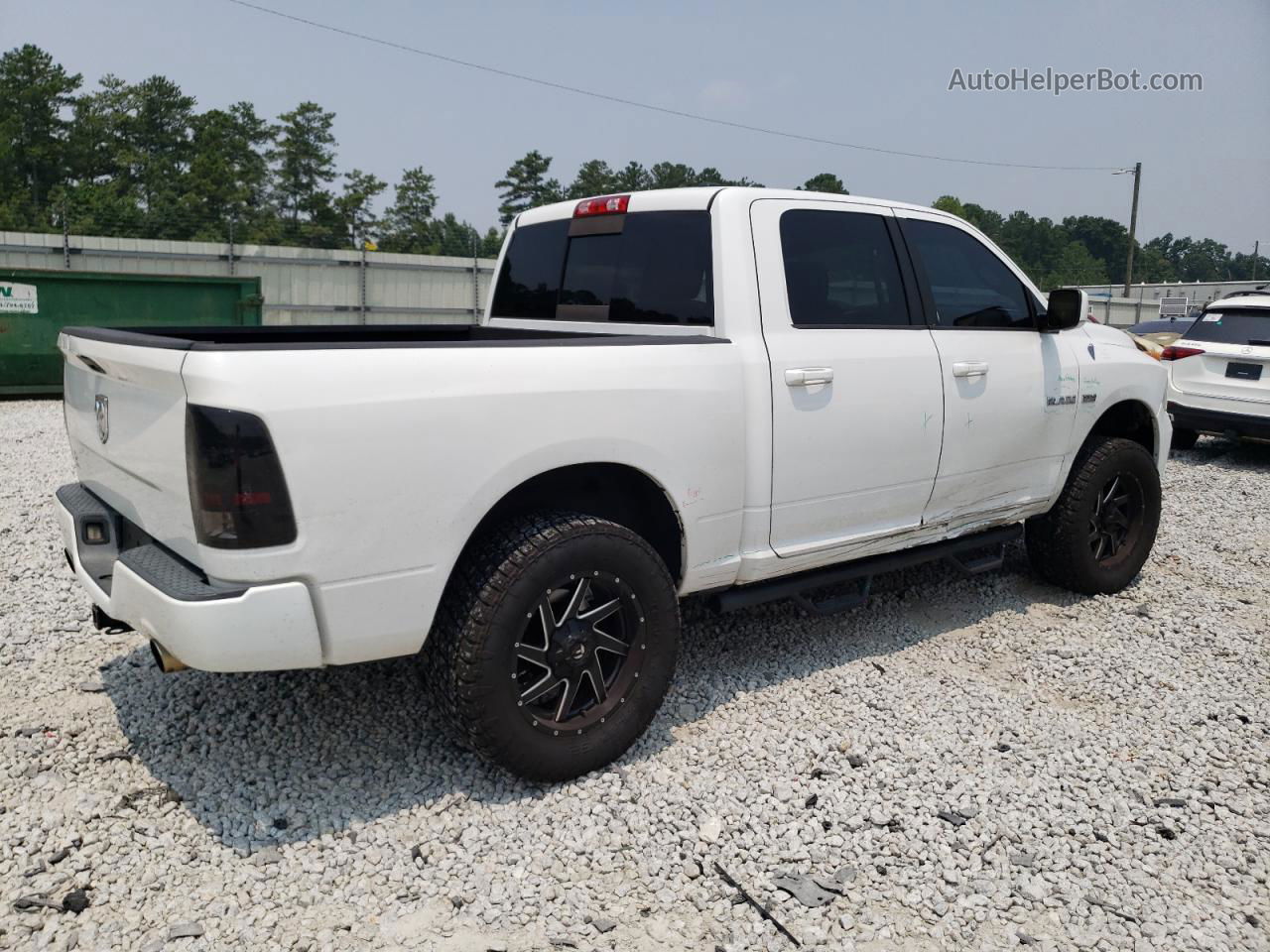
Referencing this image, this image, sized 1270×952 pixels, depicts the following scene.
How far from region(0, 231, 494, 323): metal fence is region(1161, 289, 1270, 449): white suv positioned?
1234cm

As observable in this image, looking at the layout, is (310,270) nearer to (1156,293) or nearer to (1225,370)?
(1225,370)

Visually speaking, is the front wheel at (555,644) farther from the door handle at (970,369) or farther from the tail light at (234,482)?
the door handle at (970,369)

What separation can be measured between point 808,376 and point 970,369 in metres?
1.02

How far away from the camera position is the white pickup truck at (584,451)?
254 centimetres

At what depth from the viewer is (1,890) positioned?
257cm

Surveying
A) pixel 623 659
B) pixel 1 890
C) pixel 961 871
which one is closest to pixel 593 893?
pixel 623 659

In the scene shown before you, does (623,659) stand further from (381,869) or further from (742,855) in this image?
(381,869)

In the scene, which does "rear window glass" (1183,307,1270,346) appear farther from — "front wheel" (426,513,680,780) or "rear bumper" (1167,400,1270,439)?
"front wheel" (426,513,680,780)

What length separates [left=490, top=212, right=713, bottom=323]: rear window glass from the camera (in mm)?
3602

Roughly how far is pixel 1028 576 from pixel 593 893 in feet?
12.3

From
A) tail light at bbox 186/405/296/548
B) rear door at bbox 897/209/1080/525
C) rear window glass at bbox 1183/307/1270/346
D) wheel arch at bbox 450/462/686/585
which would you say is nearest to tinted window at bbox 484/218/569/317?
wheel arch at bbox 450/462/686/585

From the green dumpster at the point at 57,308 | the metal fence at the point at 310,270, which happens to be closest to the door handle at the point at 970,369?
the green dumpster at the point at 57,308

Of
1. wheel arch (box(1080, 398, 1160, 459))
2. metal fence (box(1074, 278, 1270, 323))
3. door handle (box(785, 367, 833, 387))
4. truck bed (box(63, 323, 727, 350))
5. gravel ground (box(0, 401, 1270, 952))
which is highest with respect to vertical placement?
metal fence (box(1074, 278, 1270, 323))

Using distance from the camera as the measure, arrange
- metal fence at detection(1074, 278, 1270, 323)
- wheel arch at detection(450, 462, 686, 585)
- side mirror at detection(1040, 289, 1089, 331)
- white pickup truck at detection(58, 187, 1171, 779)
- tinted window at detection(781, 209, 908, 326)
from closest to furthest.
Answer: white pickup truck at detection(58, 187, 1171, 779) → wheel arch at detection(450, 462, 686, 585) → tinted window at detection(781, 209, 908, 326) → side mirror at detection(1040, 289, 1089, 331) → metal fence at detection(1074, 278, 1270, 323)
